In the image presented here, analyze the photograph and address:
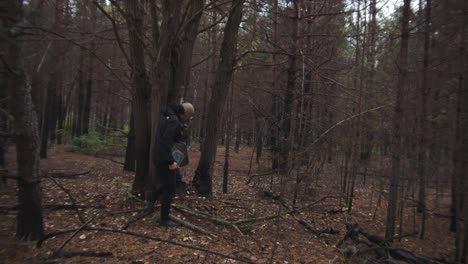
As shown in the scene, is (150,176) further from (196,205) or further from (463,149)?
(463,149)

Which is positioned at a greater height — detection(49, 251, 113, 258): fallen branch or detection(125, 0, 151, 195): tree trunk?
detection(125, 0, 151, 195): tree trunk

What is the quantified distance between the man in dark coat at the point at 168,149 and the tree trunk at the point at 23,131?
5.41 ft

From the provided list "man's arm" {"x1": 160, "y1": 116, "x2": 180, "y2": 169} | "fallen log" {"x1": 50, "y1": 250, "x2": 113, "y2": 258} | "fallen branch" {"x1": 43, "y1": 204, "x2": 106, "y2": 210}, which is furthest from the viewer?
"fallen branch" {"x1": 43, "y1": 204, "x2": 106, "y2": 210}

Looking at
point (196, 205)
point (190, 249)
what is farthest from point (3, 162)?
point (190, 249)

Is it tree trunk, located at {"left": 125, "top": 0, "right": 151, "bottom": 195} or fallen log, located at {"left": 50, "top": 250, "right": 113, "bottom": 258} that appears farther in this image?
tree trunk, located at {"left": 125, "top": 0, "right": 151, "bottom": 195}

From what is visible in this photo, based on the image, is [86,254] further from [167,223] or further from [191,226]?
[191,226]

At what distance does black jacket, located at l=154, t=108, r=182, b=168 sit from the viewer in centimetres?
497

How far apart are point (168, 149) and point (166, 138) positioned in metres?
0.17

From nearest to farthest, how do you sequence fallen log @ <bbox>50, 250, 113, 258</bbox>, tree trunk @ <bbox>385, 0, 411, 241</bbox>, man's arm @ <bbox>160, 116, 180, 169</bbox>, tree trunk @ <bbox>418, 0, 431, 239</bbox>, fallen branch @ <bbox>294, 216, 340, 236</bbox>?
fallen log @ <bbox>50, 250, 113, 258</bbox>, man's arm @ <bbox>160, 116, 180, 169</bbox>, tree trunk @ <bbox>385, 0, 411, 241</bbox>, fallen branch @ <bbox>294, 216, 340, 236</bbox>, tree trunk @ <bbox>418, 0, 431, 239</bbox>

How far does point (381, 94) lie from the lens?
1076 cm

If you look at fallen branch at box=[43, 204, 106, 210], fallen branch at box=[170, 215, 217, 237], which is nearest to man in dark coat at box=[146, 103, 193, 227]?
fallen branch at box=[170, 215, 217, 237]

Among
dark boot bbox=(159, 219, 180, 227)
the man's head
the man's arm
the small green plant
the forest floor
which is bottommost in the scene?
the forest floor

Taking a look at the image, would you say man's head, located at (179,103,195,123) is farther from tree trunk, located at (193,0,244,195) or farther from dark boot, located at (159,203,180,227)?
tree trunk, located at (193,0,244,195)

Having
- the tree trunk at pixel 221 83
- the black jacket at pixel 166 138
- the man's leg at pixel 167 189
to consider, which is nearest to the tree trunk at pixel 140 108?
the man's leg at pixel 167 189
